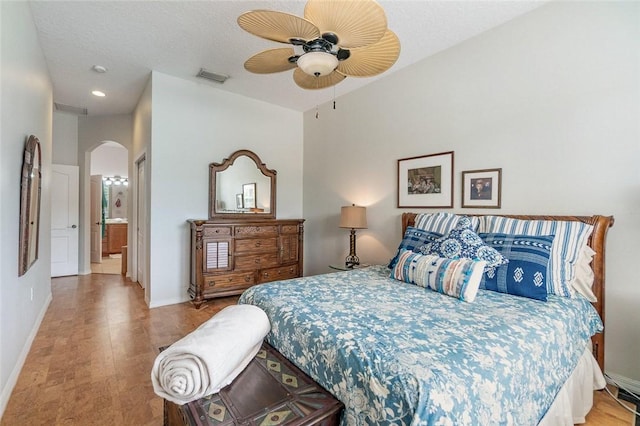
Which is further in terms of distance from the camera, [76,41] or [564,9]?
[76,41]

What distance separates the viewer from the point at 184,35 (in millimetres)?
2871

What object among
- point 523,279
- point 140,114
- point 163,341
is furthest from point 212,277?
point 523,279

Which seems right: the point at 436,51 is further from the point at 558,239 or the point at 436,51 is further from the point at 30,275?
the point at 30,275

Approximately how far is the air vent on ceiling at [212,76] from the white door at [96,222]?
4.85 m

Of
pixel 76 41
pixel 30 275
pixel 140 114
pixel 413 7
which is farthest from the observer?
pixel 140 114

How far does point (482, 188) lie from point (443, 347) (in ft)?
6.72

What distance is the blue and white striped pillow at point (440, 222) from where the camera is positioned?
262 centimetres

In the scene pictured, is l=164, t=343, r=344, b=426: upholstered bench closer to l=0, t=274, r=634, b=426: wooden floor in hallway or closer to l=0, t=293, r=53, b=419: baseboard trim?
l=0, t=274, r=634, b=426: wooden floor in hallway

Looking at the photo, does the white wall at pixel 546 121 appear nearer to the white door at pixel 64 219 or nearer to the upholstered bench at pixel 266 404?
the upholstered bench at pixel 266 404

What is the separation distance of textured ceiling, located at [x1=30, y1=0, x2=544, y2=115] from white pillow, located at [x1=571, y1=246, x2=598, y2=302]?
2002 millimetres

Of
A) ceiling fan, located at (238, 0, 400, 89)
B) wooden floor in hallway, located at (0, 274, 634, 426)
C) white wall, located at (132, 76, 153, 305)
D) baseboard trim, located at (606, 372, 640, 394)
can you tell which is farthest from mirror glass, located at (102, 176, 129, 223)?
baseboard trim, located at (606, 372, 640, 394)

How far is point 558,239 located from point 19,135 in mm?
4034

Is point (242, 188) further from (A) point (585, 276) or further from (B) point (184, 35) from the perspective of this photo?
(A) point (585, 276)

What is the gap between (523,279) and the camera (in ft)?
6.41
